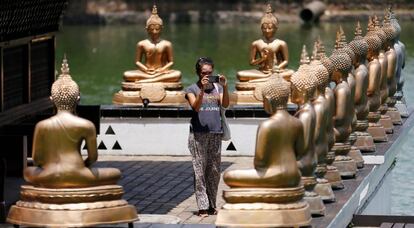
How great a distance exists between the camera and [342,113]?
1328 centimetres

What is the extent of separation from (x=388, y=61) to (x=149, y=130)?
2433 mm

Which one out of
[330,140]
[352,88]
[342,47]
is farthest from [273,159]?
[342,47]

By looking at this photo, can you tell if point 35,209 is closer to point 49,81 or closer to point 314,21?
point 49,81

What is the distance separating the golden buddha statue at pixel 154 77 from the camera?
1769 cm

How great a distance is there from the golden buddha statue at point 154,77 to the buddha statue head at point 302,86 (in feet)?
20.3

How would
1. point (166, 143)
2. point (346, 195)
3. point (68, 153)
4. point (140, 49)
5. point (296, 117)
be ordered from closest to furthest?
point (68, 153) < point (296, 117) < point (346, 195) < point (166, 143) < point (140, 49)

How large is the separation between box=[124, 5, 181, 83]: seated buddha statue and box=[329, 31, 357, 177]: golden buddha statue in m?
4.57

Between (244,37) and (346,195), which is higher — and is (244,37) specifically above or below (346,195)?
below

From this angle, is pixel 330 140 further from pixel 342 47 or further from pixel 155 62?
pixel 155 62

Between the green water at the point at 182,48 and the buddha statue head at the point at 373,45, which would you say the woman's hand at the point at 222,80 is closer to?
the buddha statue head at the point at 373,45

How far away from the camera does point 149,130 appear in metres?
17.1

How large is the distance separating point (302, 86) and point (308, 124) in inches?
23.0

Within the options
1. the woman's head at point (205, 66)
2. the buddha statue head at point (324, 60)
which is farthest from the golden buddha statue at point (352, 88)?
the woman's head at point (205, 66)

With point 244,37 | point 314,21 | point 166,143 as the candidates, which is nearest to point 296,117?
point 166,143
